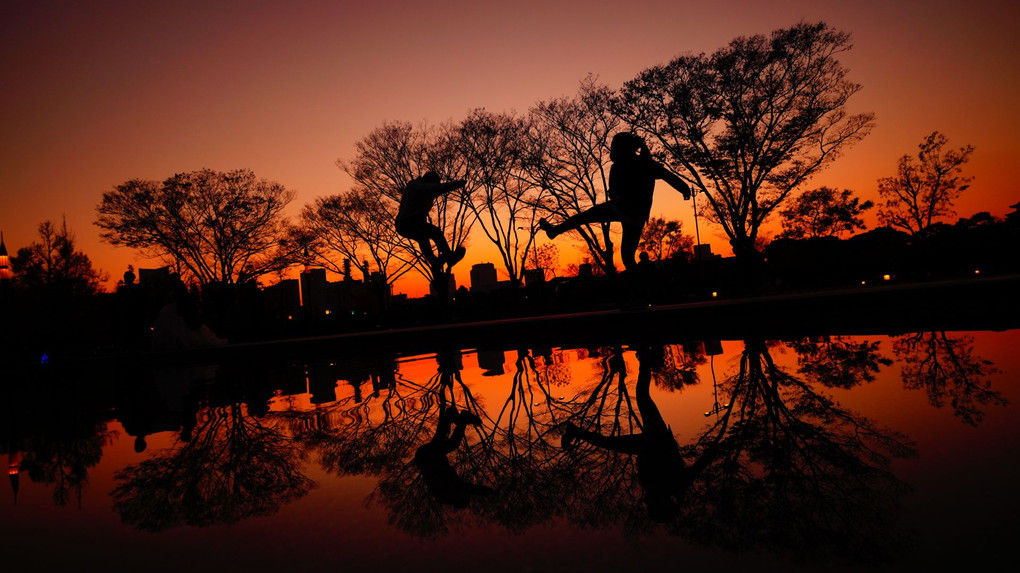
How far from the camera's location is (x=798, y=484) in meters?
1.26

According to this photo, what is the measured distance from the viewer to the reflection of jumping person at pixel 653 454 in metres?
1.28

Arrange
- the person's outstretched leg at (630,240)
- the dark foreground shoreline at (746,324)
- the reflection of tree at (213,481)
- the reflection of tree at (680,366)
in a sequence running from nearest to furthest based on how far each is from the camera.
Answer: the reflection of tree at (213,481)
the reflection of tree at (680,366)
the dark foreground shoreline at (746,324)
the person's outstretched leg at (630,240)

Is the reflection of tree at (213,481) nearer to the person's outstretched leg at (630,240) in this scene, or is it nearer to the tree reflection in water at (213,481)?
the tree reflection in water at (213,481)

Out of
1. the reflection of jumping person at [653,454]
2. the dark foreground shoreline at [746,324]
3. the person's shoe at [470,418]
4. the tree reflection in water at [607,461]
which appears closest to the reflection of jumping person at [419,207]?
the dark foreground shoreline at [746,324]

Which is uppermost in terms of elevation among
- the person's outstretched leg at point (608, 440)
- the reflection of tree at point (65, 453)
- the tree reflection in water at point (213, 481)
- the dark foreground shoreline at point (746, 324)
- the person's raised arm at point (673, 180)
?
the person's raised arm at point (673, 180)

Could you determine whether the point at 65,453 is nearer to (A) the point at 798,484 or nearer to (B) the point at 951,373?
(A) the point at 798,484

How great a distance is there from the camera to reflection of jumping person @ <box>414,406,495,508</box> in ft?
4.96

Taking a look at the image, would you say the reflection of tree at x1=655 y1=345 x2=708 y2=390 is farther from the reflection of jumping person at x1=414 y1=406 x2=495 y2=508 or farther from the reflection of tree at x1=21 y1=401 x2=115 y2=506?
the reflection of tree at x1=21 y1=401 x2=115 y2=506

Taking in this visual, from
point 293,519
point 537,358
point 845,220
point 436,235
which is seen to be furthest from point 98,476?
point 845,220

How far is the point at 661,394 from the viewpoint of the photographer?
2660 millimetres

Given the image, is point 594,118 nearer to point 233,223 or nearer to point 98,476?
point 233,223

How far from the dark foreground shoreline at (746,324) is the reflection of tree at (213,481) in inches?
165

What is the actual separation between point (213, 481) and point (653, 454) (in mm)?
1496

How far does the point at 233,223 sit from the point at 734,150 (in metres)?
26.0
